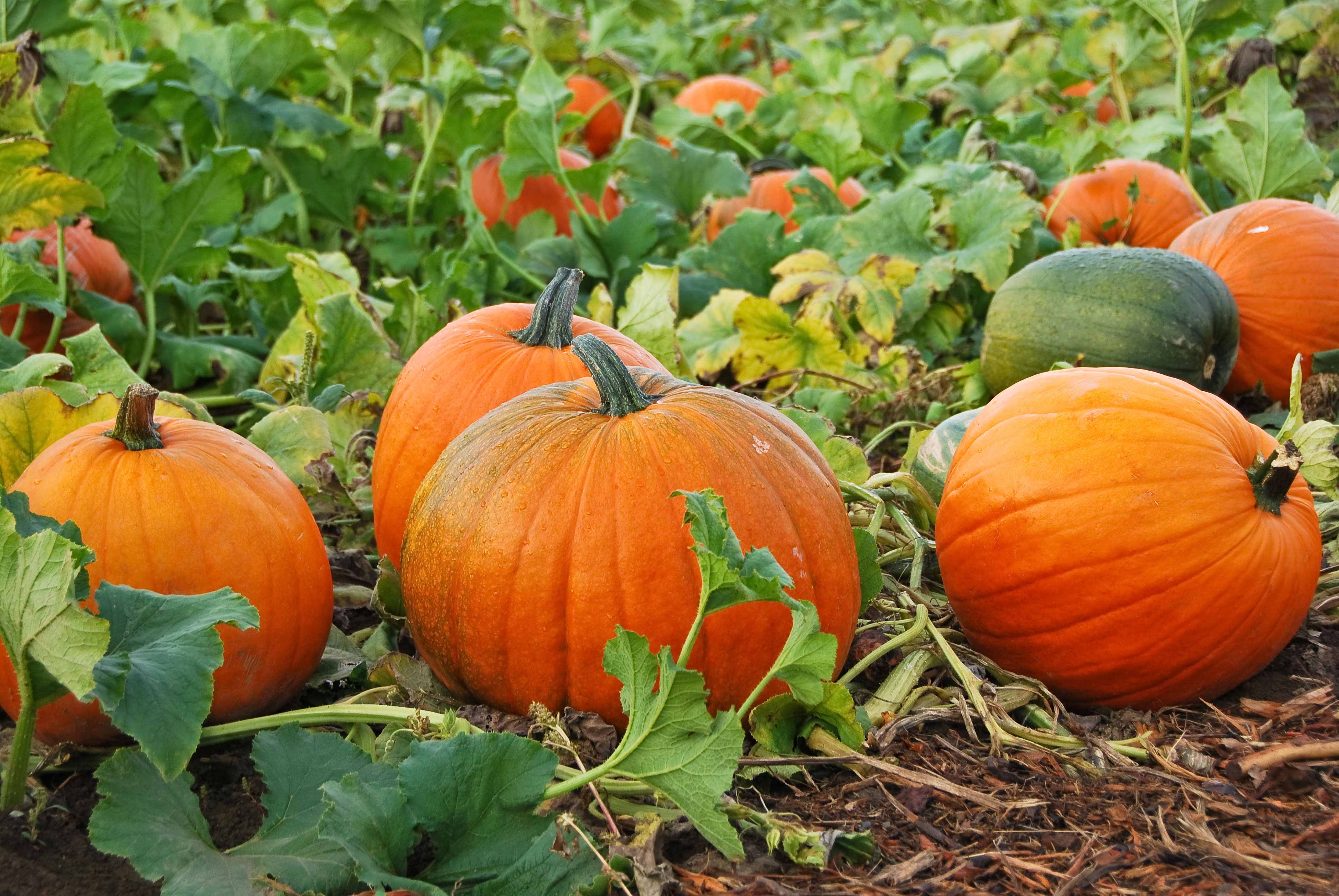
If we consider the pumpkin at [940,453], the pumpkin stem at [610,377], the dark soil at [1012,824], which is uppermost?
the pumpkin stem at [610,377]

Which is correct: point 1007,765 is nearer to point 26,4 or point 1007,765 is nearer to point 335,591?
point 335,591

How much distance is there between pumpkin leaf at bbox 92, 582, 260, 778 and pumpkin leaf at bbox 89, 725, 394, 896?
0.06m

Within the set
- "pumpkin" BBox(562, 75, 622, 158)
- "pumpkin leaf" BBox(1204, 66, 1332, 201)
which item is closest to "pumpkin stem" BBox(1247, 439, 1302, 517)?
"pumpkin leaf" BBox(1204, 66, 1332, 201)

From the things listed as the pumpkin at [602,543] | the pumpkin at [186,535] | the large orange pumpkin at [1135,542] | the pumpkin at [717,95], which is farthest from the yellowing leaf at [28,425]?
the pumpkin at [717,95]

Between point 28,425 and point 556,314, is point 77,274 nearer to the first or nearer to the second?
point 28,425

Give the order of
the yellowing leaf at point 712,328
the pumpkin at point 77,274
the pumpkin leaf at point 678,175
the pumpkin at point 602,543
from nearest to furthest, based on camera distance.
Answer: the pumpkin at point 602,543 < the pumpkin at point 77,274 < the yellowing leaf at point 712,328 < the pumpkin leaf at point 678,175

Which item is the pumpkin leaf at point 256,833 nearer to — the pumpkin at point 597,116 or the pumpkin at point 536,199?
the pumpkin at point 536,199

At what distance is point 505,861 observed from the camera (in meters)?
1.63

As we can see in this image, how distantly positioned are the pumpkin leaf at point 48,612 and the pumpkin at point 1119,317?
2.28 metres

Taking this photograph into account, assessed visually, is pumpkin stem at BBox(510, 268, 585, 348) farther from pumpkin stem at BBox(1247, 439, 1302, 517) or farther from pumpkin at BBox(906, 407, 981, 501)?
pumpkin stem at BBox(1247, 439, 1302, 517)

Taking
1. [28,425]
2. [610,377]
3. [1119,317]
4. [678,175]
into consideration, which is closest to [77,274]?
[28,425]

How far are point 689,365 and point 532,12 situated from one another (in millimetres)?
3003

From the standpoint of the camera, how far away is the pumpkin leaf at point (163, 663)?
1.57m

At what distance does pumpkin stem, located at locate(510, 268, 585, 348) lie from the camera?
8.34ft
